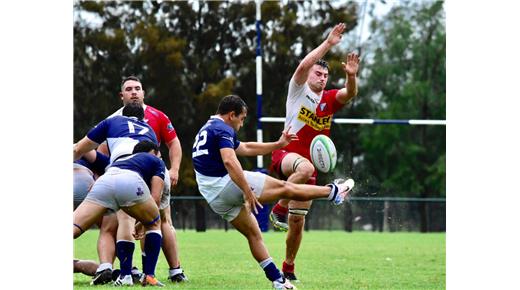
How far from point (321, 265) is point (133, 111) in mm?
3660

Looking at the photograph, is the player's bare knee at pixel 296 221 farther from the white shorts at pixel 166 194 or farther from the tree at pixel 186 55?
the tree at pixel 186 55

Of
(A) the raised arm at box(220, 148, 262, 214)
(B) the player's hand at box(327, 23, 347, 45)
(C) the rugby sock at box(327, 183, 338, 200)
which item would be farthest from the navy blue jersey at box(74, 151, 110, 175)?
(B) the player's hand at box(327, 23, 347, 45)

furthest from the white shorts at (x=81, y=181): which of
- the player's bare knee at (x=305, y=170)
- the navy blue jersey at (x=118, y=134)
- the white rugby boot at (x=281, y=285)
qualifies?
the player's bare knee at (x=305, y=170)

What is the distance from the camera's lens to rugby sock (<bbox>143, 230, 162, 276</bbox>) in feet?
24.7

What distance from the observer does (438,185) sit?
93.1ft

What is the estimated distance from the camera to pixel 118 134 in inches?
297

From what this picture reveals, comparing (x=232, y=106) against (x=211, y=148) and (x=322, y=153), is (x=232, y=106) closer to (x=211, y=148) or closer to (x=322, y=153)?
(x=211, y=148)

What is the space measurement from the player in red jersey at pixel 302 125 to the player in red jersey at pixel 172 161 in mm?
990

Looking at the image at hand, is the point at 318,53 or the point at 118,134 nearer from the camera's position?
the point at 118,134

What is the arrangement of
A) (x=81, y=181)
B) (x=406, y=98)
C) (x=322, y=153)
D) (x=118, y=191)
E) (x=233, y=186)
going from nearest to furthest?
(x=118, y=191)
(x=233, y=186)
(x=81, y=181)
(x=322, y=153)
(x=406, y=98)

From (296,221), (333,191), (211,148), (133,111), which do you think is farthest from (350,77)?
(133,111)

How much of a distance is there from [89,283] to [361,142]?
21388mm
